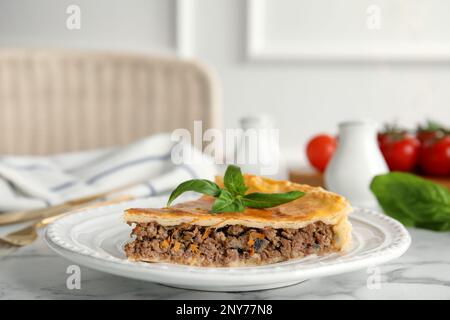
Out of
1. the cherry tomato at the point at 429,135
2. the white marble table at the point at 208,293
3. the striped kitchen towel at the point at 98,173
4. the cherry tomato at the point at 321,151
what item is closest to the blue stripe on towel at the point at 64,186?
the striped kitchen towel at the point at 98,173

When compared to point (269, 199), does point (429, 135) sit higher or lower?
lower

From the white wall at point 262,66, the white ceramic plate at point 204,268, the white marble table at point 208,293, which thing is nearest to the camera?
the white ceramic plate at point 204,268

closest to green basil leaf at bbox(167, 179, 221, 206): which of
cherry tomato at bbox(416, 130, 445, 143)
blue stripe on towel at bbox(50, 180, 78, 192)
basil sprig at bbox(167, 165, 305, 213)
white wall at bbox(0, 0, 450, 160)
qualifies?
basil sprig at bbox(167, 165, 305, 213)

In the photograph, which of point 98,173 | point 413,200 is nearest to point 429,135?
point 413,200

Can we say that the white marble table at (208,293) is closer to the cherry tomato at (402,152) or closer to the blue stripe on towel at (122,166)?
the blue stripe on towel at (122,166)

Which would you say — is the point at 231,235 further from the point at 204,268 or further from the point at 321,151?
the point at 321,151
